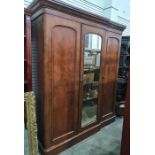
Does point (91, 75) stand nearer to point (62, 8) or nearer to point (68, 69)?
point (68, 69)

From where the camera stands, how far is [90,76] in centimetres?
245

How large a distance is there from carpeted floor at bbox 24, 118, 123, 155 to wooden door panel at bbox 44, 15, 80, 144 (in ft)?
0.79

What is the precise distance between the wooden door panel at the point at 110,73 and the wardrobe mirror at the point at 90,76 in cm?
21

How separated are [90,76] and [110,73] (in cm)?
52

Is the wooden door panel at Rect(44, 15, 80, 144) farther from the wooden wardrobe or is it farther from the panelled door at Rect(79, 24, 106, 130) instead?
the panelled door at Rect(79, 24, 106, 130)

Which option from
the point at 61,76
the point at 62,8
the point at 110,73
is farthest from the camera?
the point at 110,73

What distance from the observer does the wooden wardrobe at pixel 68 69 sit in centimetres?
176

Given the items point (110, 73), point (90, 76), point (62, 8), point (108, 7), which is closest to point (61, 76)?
point (90, 76)

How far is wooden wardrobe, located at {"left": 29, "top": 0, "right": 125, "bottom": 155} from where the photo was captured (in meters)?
1.76

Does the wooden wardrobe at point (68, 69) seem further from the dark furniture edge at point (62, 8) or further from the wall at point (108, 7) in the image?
the wall at point (108, 7)

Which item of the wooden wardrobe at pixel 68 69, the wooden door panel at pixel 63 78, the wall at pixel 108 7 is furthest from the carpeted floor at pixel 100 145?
the wall at pixel 108 7

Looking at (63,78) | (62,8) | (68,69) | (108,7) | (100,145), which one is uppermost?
(108,7)
